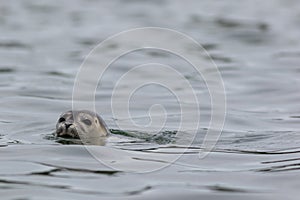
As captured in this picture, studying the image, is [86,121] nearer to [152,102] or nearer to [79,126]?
[79,126]

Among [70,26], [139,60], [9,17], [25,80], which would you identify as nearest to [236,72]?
[139,60]

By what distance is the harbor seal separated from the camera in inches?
412

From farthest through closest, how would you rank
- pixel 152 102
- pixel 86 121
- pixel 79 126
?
1. pixel 152 102
2. pixel 86 121
3. pixel 79 126

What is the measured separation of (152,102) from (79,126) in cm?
400

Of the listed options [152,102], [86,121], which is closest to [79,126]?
[86,121]

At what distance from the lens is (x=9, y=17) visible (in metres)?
24.7

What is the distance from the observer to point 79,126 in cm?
1052

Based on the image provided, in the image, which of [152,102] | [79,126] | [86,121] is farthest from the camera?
[152,102]

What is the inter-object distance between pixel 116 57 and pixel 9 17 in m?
5.70

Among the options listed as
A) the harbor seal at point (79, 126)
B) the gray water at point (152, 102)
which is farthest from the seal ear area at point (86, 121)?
the gray water at point (152, 102)

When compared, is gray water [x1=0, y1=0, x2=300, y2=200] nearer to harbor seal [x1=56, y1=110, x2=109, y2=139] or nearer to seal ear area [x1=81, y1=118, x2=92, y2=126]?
harbor seal [x1=56, y1=110, x2=109, y2=139]

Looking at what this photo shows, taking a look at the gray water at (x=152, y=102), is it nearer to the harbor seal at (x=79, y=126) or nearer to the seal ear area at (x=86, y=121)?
the harbor seal at (x=79, y=126)

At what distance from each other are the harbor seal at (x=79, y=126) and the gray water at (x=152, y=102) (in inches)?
8.8

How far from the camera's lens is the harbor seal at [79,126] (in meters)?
10.5
